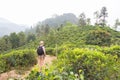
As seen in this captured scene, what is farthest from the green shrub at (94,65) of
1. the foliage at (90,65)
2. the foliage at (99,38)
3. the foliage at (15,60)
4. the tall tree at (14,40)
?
the tall tree at (14,40)

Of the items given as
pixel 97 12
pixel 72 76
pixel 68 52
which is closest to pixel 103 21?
pixel 97 12

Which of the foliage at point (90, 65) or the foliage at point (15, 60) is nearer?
the foliage at point (90, 65)

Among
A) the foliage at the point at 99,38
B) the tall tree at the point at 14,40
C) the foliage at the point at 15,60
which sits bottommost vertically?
the tall tree at the point at 14,40

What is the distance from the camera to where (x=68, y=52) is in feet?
25.9

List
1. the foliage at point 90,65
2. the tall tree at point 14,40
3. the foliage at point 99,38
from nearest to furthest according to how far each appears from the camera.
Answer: the foliage at point 90,65
the foliage at point 99,38
the tall tree at point 14,40

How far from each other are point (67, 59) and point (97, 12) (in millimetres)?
60665

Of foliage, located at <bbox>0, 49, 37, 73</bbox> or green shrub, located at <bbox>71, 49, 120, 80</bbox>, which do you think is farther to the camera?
foliage, located at <bbox>0, 49, 37, 73</bbox>

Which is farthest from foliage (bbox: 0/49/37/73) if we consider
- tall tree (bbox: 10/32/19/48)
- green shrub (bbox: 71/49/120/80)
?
tall tree (bbox: 10/32/19/48)

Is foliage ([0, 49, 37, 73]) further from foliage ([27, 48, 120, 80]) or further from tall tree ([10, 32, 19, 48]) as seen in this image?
tall tree ([10, 32, 19, 48])

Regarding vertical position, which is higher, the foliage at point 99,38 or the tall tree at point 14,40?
the foliage at point 99,38

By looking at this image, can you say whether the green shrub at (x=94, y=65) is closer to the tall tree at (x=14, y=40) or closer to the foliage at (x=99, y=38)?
the foliage at (x=99, y=38)

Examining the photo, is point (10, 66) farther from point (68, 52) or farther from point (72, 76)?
point (72, 76)

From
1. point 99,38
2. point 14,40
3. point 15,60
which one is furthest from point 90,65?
point 14,40

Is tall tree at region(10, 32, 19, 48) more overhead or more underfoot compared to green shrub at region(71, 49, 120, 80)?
more underfoot
